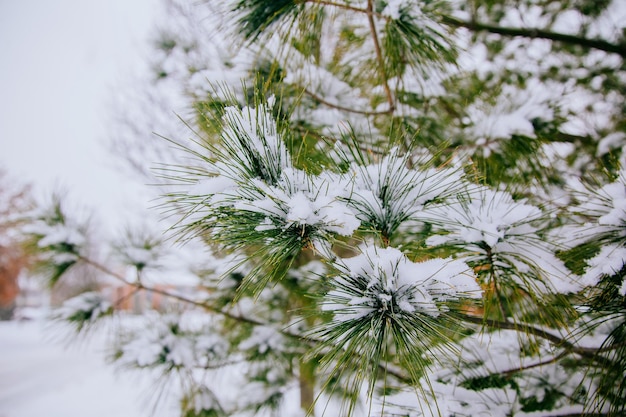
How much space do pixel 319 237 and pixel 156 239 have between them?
52.0 inches

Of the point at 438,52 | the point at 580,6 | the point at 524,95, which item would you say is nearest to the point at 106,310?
the point at 438,52

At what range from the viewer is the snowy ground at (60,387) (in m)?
4.90

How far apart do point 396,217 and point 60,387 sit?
8066 millimetres

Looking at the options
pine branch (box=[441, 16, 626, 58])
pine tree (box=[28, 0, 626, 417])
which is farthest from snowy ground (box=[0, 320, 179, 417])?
pine branch (box=[441, 16, 626, 58])

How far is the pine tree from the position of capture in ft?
1.74

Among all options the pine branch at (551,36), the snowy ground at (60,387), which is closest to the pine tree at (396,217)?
the pine branch at (551,36)

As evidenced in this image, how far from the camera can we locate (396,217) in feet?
1.95

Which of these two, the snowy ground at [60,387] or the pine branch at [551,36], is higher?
the pine branch at [551,36]

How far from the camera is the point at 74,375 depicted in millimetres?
7012

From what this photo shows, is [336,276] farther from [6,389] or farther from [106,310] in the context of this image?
[6,389]

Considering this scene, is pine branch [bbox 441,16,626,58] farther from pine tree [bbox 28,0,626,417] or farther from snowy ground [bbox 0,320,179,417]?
snowy ground [bbox 0,320,179,417]

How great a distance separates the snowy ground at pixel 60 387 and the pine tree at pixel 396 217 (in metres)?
2.41

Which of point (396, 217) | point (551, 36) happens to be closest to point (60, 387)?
point (396, 217)

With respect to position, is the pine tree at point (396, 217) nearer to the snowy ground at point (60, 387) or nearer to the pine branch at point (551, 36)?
the pine branch at point (551, 36)
